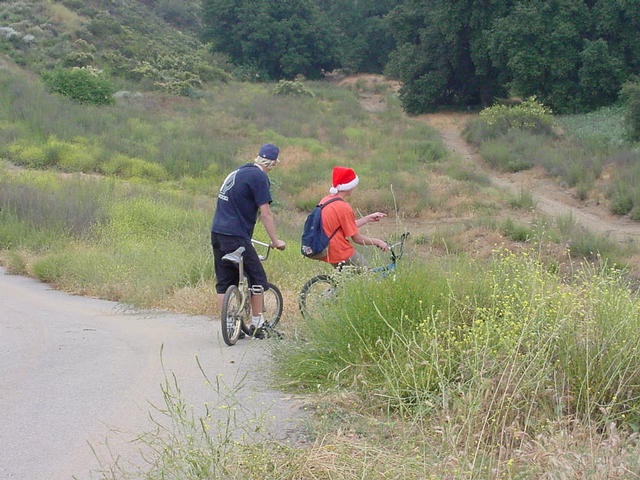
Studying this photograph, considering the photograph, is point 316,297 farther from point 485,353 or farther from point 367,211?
point 367,211

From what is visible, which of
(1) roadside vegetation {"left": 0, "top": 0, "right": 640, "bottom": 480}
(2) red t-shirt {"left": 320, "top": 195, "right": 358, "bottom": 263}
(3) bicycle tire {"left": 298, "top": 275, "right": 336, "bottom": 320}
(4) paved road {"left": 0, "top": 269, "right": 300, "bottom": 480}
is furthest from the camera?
(2) red t-shirt {"left": 320, "top": 195, "right": 358, "bottom": 263}

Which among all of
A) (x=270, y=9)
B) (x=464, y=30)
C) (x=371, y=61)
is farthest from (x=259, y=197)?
(x=371, y=61)

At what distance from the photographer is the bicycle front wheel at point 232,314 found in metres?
7.34

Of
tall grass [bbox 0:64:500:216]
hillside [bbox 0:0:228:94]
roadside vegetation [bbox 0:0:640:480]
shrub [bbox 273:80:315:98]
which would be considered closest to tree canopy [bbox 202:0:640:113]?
roadside vegetation [bbox 0:0:640:480]

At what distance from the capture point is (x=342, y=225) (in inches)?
307

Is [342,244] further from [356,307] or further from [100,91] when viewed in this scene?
[100,91]

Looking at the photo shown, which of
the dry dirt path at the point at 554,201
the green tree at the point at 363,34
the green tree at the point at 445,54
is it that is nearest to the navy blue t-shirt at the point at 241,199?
the dry dirt path at the point at 554,201

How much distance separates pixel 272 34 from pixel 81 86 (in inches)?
1241

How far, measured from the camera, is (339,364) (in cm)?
573

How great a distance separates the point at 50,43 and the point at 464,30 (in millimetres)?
26428

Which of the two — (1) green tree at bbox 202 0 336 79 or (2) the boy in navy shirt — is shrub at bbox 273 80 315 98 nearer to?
(1) green tree at bbox 202 0 336 79

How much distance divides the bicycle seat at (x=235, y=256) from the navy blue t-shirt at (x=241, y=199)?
153 mm

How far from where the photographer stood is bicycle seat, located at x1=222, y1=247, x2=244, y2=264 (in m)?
7.46

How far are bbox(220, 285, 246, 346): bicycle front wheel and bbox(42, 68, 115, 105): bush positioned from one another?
29.1 meters
